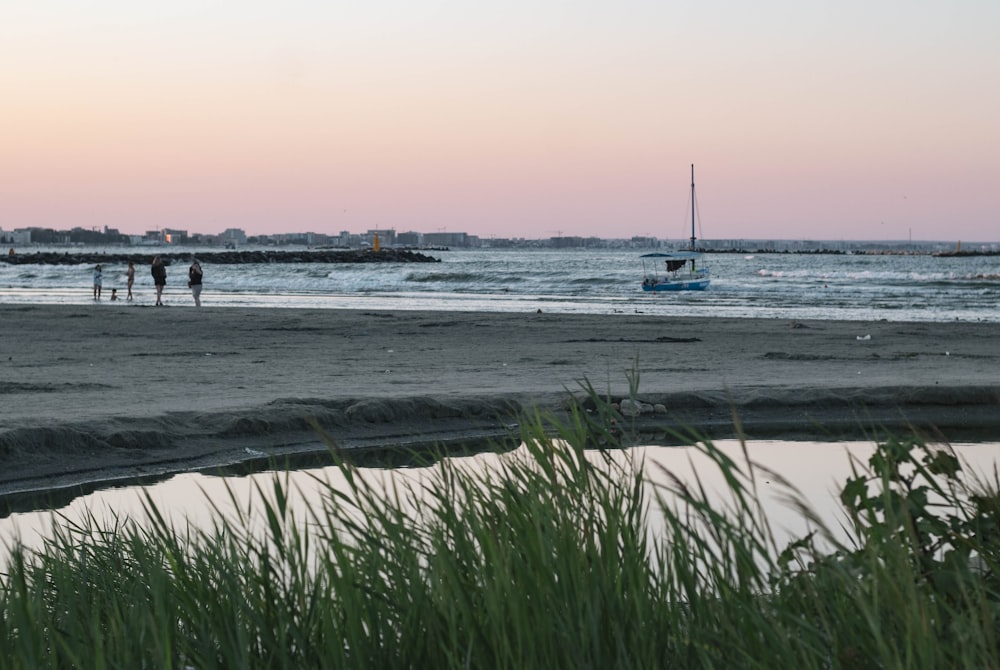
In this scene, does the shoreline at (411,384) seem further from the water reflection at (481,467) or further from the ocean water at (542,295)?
the ocean water at (542,295)

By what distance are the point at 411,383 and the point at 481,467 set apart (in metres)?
6.43

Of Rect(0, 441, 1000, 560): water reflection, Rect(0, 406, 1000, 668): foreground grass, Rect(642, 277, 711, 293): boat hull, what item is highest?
Rect(0, 406, 1000, 668): foreground grass

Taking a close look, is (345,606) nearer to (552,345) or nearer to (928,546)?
(928,546)

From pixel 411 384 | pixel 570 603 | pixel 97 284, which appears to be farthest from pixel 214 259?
pixel 570 603

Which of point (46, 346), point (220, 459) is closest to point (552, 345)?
point (46, 346)

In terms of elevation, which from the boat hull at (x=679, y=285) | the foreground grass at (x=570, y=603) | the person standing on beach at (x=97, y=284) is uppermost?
the foreground grass at (x=570, y=603)

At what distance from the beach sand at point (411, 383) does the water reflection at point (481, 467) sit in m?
0.36

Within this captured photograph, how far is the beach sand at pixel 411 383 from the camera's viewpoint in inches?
386

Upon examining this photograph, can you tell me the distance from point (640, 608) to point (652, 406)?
8.83m

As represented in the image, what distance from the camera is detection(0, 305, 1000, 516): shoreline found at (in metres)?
9.73

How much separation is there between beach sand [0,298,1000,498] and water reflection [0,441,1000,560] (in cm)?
36

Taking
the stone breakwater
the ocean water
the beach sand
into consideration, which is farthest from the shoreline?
the stone breakwater

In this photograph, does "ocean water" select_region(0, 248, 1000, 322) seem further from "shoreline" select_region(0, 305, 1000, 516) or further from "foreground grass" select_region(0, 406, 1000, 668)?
"foreground grass" select_region(0, 406, 1000, 668)

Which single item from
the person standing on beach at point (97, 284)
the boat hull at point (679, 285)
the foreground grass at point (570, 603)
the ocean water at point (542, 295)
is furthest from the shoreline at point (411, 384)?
the boat hull at point (679, 285)
